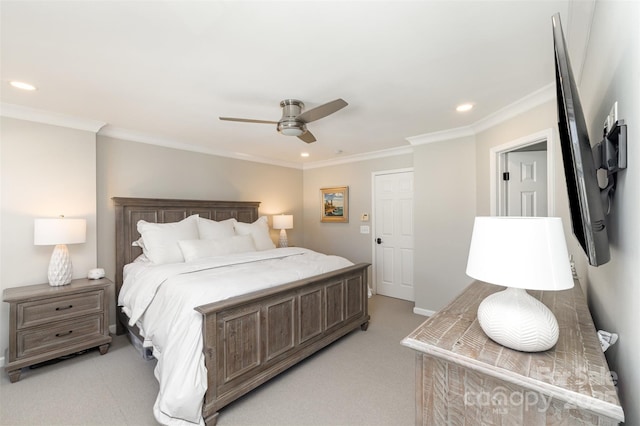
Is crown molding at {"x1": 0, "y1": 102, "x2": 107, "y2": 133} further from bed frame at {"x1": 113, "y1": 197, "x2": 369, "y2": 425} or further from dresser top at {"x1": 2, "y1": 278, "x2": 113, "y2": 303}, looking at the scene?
dresser top at {"x1": 2, "y1": 278, "x2": 113, "y2": 303}

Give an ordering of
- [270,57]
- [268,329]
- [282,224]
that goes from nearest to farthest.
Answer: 1. [270,57]
2. [268,329]
3. [282,224]

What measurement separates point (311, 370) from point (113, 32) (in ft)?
9.35

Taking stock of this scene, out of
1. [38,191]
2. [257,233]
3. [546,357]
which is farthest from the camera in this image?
[257,233]

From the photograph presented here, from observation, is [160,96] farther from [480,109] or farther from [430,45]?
[480,109]

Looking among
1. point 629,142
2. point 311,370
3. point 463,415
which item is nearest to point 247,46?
point 629,142

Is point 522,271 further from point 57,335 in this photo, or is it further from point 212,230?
point 57,335

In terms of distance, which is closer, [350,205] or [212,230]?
[212,230]

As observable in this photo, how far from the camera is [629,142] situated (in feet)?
2.48

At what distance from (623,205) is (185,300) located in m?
2.31

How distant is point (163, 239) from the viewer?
3182 millimetres

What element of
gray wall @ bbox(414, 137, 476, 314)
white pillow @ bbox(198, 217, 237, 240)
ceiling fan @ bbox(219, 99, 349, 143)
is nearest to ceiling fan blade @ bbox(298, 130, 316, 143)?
ceiling fan @ bbox(219, 99, 349, 143)

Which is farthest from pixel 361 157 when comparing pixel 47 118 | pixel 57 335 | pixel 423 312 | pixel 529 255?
pixel 57 335

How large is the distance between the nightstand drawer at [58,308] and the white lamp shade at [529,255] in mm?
3408

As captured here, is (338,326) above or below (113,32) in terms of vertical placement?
below
